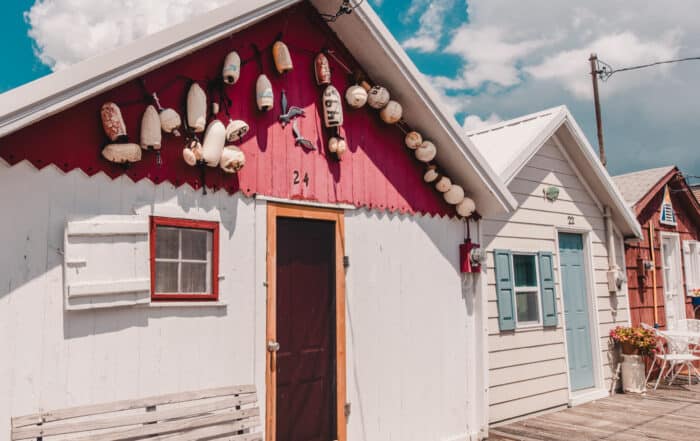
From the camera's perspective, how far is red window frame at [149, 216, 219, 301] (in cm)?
440

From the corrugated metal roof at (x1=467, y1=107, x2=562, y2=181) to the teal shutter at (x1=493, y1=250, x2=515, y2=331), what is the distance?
3.47 ft

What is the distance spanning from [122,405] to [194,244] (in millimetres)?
1302

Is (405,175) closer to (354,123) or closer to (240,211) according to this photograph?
(354,123)

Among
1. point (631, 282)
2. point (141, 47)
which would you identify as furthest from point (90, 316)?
point (631, 282)

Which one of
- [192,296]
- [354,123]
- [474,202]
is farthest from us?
[474,202]

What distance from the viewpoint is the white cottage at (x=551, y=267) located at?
7.61m

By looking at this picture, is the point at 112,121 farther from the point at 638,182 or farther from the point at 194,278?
the point at 638,182

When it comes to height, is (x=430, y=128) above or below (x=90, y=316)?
above

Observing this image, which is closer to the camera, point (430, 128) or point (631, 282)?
point (430, 128)

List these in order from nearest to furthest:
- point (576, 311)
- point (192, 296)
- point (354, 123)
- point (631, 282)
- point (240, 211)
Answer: point (192, 296) < point (240, 211) < point (354, 123) < point (576, 311) < point (631, 282)

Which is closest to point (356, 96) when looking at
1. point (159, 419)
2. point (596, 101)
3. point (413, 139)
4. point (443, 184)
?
point (413, 139)

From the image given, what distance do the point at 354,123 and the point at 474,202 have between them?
1864mm

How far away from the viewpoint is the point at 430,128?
21.0ft

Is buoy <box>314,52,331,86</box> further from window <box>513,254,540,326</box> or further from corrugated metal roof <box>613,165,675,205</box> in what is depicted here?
corrugated metal roof <box>613,165,675,205</box>
